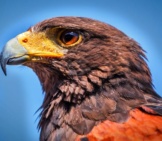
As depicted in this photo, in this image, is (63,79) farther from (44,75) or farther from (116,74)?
(116,74)

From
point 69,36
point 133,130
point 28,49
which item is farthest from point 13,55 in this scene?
point 133,130

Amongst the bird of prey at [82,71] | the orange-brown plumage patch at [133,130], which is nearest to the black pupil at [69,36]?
the bird of prey at [82,71]

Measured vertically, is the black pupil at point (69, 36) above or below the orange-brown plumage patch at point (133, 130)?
above

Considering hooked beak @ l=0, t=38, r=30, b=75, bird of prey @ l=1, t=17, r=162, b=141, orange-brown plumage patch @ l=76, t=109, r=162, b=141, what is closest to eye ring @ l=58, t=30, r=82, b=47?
bird of prey @ l=1, t=17, r=162, b=141

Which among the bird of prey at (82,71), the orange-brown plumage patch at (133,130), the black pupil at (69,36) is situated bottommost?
the orange-brown plumage patch at (133,130)

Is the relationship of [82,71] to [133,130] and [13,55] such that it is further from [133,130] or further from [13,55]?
[133,130]

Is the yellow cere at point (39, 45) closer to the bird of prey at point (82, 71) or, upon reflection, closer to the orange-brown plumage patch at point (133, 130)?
the bird of prey at point (82, 71)

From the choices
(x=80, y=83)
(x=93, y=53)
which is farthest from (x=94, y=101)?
(x=93, y=53)
